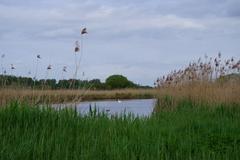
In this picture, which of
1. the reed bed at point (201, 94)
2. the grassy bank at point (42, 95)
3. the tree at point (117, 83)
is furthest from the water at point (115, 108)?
the tree at point (117, 83)

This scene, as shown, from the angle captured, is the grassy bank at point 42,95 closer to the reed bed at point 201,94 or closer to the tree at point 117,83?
the reed bed at point 201,94

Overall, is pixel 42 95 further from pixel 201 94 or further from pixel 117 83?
pixel 117 83

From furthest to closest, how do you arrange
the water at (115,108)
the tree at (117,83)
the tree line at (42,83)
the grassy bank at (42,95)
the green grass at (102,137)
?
the tree at (117,83), the tree line at (42,83), the grassy bank at (42,95), the water at (115,108), the green grass at (102,137)

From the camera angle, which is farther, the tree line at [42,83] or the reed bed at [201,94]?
the reed bed at [201,94]

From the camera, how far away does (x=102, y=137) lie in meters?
7.19

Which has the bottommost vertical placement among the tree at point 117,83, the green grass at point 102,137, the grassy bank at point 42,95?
the green grass at point 102,137

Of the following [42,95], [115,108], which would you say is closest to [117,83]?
[115,108]

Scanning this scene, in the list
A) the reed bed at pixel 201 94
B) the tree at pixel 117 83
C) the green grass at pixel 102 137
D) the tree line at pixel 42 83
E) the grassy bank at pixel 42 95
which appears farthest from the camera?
the tree at pixel 117 83

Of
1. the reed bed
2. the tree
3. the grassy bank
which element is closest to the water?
the grassy bank

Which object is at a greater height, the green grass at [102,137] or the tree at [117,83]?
the tree at [117,83]

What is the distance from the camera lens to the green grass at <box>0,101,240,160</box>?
6.29 metres

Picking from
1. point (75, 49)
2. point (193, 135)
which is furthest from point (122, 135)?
point (75, 49)

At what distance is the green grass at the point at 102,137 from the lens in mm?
6285

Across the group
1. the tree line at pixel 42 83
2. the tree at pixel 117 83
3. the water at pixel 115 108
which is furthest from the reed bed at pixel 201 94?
the tree at pixel 117 83
